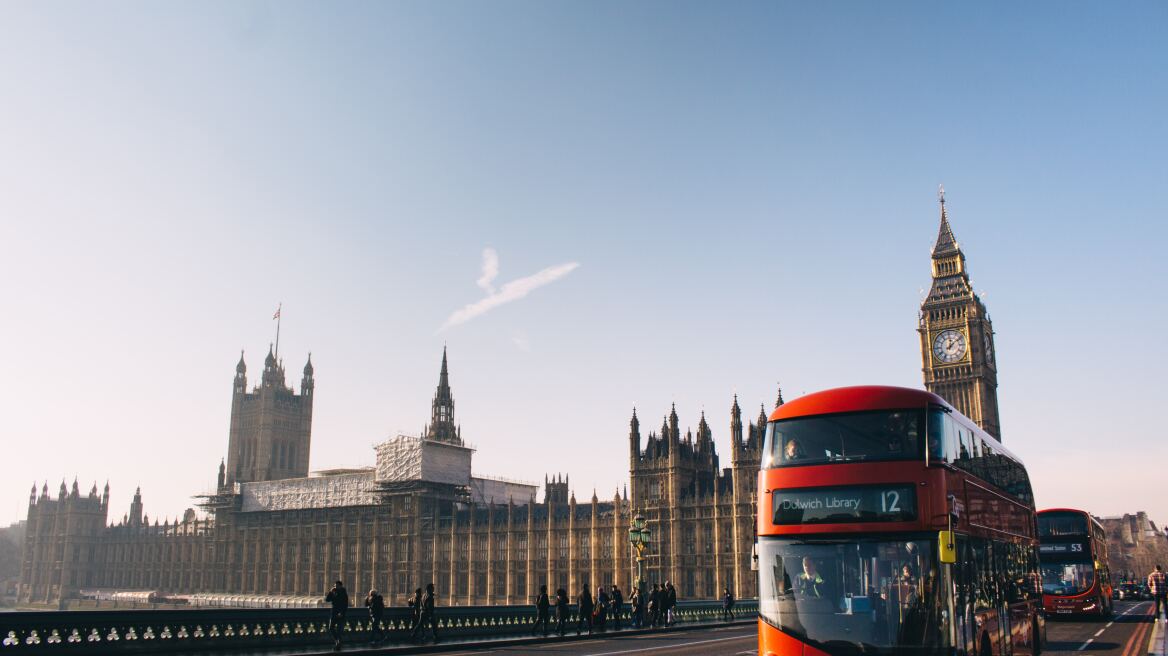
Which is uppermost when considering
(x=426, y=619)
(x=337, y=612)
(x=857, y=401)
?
(x=857, y=401)

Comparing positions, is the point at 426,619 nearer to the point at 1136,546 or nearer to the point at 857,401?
the point at 857,401

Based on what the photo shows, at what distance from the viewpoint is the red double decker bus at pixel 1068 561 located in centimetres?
3444

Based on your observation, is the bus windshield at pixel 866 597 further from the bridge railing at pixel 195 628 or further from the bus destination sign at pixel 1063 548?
the bus destination sign at pixel 1063 548

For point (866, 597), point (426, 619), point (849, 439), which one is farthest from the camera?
point (426, 619)

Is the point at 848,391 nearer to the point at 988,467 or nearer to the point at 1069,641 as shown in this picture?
the point at 988,467

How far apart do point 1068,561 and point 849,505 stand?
26966 millimetres

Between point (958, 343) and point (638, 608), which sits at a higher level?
point (958, 343)

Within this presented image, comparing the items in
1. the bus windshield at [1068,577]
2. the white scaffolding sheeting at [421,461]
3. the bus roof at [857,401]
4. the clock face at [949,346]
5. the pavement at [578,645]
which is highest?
the clock face at [949,346]

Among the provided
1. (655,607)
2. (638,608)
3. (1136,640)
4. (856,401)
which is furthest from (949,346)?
(856,401)

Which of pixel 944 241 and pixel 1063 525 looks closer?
pixel 1063 525

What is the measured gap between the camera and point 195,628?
78.0 feet

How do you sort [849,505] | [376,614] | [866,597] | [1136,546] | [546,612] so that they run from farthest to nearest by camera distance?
[1136,546], [546,612], [376,614], [849,505], [866,597]

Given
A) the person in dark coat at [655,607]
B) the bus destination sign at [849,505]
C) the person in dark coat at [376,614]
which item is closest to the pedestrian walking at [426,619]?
the person in dark coat at [376,614]

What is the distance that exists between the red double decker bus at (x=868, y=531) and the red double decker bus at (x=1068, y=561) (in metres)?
22.8
